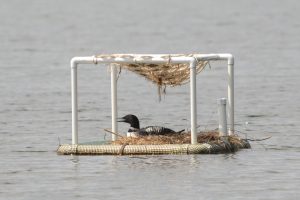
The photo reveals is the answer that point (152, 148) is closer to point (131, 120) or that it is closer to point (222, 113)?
point (131, 120)

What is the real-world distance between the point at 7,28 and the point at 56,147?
5365 cm

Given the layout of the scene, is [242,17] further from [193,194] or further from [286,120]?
[193,194]

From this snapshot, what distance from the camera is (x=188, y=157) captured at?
28016 millimetres

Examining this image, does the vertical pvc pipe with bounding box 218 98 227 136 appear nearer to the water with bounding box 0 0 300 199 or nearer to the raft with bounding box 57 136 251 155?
the raft with bounding box 57 136 251 155

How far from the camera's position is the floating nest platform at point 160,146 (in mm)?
28328

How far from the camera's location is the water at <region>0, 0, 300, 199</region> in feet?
83.4

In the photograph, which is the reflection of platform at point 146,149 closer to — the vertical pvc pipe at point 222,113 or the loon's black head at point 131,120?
the vertical pvc pipe at point 222,113

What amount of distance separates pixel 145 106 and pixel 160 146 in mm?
12443

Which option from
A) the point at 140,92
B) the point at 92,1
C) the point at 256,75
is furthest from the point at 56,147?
the point at 92,1

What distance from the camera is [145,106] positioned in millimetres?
40844

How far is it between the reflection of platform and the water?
0.18m

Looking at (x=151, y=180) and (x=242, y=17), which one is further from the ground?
(x=242, y=17)

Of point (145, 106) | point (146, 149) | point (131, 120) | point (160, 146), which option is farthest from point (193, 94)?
point (145, 106)

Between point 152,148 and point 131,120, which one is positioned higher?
point 131,120
